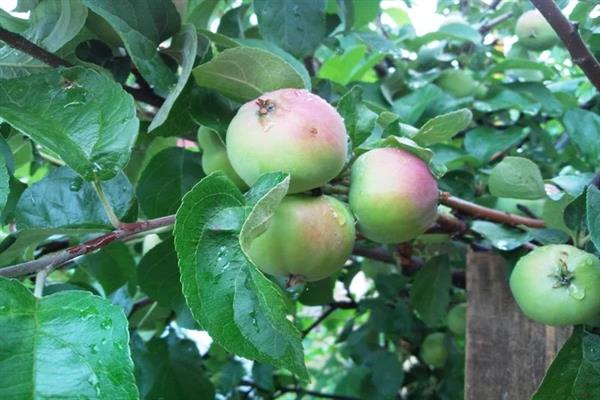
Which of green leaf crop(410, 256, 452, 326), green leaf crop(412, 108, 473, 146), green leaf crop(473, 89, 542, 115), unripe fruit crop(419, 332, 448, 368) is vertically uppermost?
green leaf crop(412, 108, 473, 146)

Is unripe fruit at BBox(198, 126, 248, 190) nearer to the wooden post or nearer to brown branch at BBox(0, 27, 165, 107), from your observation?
brown branch at BBox(0, 27, 165, 107)

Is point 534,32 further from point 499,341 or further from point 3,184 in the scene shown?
point 3,184

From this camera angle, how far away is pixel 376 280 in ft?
4.37

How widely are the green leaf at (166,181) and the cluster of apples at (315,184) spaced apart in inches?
8.1

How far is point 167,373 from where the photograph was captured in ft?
3.71

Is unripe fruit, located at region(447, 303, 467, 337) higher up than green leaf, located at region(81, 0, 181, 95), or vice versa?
green leaf, located at region(81, 0, 181, 95)

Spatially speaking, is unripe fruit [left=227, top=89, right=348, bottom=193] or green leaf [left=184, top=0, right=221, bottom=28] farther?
green leaf [left=184, top=0, right=221, bottom=28]

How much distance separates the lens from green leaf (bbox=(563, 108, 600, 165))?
3.33 ft

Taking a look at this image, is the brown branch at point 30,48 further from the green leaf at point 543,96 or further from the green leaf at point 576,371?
the green leaf at point 543,96

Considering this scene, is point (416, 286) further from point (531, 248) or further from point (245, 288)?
point (245, 288)

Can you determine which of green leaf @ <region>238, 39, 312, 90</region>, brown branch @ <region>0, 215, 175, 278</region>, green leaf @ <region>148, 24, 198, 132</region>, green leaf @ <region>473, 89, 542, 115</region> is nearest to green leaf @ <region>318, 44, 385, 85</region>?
green leaf @ <region>473, 89, 542, 115</region>

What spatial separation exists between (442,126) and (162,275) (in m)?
0.37

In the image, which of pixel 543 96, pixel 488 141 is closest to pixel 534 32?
pixel 543 96

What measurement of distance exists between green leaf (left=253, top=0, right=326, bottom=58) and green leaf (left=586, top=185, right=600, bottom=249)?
395 millimetres
